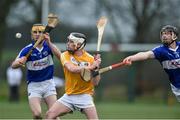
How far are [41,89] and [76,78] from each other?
1.89 metres

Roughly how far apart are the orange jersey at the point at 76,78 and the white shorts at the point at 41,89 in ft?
5.54

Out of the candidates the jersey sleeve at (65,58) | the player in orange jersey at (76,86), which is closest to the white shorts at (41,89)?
the player in orange jersey at (76,86)

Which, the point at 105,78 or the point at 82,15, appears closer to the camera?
the point at 105,78

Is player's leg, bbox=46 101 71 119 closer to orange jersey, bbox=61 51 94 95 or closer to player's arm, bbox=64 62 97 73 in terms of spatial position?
orange jersey, bbox=61 51 94 95

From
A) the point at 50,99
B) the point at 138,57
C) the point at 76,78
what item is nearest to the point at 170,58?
the point at 138,57

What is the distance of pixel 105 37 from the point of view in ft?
120

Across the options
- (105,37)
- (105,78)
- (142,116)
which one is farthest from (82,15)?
(142,116)

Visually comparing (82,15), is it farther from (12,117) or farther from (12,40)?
(12,117)

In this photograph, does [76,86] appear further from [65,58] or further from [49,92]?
[49,92]

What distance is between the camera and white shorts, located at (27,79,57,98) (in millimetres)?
14969

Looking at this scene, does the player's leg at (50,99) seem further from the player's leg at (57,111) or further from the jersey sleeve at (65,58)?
the jersey sleeve at (65,58)

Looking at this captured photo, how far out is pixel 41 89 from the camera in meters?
15.0

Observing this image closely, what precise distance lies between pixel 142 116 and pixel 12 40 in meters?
16.8

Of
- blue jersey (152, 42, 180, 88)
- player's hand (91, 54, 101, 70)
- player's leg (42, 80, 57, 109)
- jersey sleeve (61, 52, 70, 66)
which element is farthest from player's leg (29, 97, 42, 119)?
blue jersey (152, 42, 180, 88)
